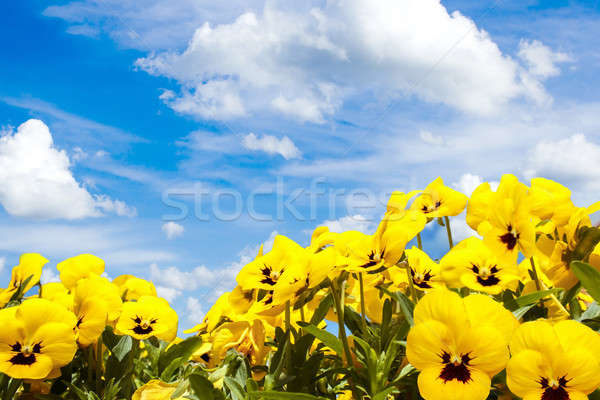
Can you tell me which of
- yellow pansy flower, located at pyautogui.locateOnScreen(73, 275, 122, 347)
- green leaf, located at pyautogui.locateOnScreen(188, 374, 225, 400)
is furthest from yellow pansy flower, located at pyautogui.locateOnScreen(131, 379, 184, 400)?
yellow pansy flower, located at pyautogui.locateOnScreen(73, 275, 122, 347)

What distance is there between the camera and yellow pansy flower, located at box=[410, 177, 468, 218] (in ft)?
4.21

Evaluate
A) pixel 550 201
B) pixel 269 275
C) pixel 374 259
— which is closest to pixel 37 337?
pixel 269 275

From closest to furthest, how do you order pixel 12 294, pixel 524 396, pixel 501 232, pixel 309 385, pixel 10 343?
pixel 524 396, pixel 501 232, pixel 309 385, pixel 10 343, pixel 12 294

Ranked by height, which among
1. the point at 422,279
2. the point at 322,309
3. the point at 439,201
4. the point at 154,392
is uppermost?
the point at 439,201

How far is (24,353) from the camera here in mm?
1253

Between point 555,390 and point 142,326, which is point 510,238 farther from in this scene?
point 142,326

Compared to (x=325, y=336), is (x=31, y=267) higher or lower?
higher

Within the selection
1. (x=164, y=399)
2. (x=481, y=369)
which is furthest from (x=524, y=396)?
(x=164, y=399)

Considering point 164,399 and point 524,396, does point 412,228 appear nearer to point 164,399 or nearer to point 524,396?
point 524,396

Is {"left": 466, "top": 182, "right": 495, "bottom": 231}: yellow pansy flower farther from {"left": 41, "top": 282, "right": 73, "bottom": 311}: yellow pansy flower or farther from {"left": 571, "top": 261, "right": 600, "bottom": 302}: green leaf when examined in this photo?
{"left": 41, "top": 282, "right": 73, "bottom": 311}: yellow pansy flower

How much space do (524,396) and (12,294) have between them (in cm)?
160

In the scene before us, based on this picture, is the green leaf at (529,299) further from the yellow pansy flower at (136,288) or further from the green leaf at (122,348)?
the yellow pansy flower at (136,288)

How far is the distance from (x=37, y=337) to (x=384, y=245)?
88 centimetres

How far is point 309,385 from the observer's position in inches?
43.0
